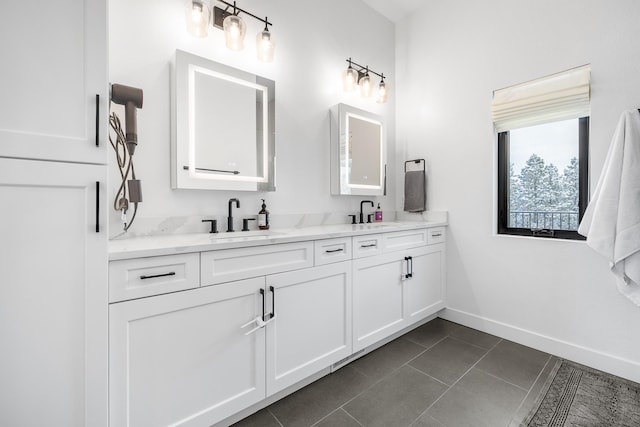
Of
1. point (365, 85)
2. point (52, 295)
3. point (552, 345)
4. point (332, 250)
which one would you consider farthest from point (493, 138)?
point (52, 295)

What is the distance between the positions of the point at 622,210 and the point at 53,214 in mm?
2761

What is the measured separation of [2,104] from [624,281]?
3.04 metres

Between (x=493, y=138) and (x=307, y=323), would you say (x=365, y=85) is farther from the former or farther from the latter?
(x=307, y=323)

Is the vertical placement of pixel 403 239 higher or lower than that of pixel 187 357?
higher

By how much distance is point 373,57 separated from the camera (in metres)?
2.87

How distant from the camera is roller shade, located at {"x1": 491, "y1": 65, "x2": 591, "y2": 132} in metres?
1.89

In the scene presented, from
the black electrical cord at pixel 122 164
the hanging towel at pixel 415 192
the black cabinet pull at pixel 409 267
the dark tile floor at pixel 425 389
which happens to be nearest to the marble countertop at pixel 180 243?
the black electrical cord at pixel 122 164

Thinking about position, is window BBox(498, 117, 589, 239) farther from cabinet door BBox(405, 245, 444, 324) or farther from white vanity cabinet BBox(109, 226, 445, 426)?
white vanity cabinet BBox(109, 226, 445, 426)

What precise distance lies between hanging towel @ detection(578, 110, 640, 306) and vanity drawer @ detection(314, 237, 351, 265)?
60.1 inches

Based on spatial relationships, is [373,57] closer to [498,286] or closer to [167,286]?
[498,286]

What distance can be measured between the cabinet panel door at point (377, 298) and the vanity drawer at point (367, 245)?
0.04m

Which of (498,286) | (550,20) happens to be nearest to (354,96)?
(550,20)

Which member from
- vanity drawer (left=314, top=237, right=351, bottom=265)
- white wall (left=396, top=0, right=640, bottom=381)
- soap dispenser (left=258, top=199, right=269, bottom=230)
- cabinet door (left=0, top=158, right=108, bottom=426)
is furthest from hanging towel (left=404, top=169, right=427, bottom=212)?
cabinet door (left=0, top=158, right=108, bottom=426)

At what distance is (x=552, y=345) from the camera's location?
204cm
